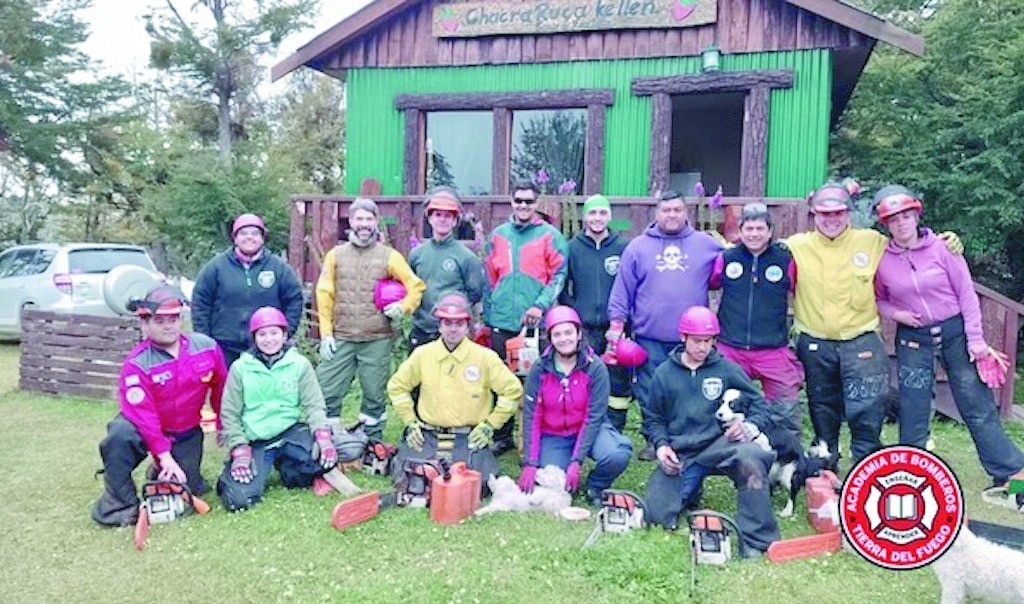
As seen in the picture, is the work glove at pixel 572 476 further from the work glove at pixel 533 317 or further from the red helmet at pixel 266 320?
the red helmet at pixel 266 320

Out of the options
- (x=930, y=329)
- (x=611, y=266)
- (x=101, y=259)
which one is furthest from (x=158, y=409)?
(x=101, y=259)

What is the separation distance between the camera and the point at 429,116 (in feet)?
33.0

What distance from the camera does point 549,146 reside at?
9.68 metres

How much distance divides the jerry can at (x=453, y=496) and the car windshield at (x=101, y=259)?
892 centimetres

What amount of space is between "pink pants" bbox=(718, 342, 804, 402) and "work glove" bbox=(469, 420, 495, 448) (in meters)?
1.47

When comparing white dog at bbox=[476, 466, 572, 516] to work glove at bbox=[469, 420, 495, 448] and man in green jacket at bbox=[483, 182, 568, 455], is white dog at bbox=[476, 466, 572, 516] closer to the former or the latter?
work glove at bbox=[469, 420, 495, 448]

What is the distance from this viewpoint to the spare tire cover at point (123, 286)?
10.0m

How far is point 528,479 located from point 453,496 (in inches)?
18.9

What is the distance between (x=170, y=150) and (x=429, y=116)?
12.6m

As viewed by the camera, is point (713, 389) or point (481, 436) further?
point (481, 436)

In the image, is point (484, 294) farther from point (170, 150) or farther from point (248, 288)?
point (170, 150)

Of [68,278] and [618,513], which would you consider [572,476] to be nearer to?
[618,513]

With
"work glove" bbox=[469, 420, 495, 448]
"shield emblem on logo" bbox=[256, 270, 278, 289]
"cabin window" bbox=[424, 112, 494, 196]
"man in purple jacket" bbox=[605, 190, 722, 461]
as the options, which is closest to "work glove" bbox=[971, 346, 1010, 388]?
"man in purple jacket" bbox=[605, 190, 722, 461]

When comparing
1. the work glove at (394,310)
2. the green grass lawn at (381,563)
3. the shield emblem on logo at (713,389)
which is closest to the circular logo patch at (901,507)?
the green grass lawn at (381,563)
